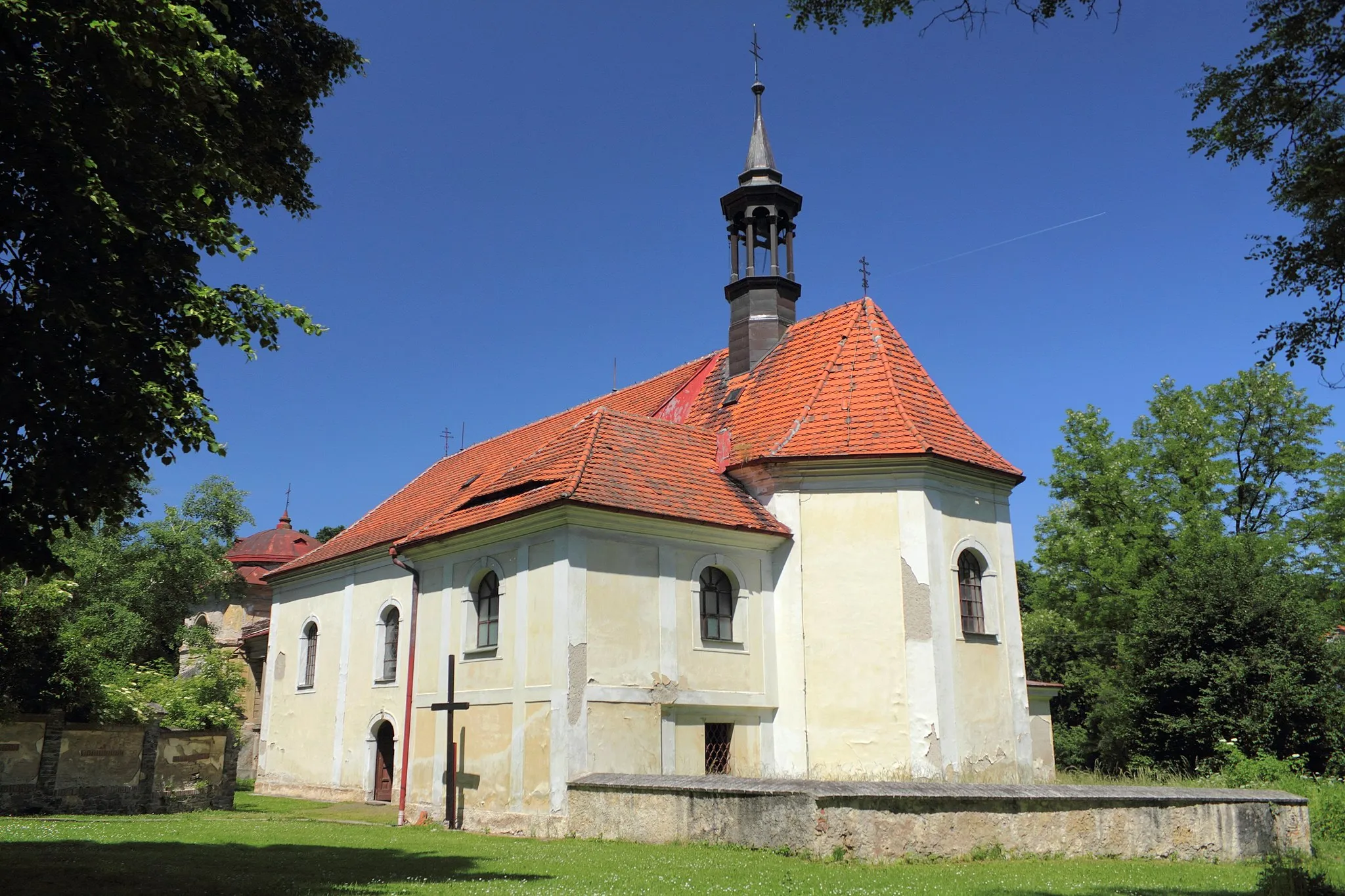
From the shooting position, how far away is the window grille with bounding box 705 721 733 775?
16906mm

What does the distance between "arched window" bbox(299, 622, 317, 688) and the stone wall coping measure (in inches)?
532

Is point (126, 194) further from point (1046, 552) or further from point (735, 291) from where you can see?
point (1046, 552)

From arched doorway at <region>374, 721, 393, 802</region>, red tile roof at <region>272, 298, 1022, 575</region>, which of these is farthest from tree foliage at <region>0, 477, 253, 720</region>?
red tile roof at <region>272, 298, 1022, 575</region>

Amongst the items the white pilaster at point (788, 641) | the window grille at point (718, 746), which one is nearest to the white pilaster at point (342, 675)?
the window grille at point (718, 746)

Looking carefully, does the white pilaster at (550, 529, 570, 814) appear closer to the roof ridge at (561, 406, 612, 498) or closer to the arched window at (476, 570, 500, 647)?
the roof ridge at (561, 406, 612, 498)

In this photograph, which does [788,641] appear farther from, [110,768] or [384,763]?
[110,768]

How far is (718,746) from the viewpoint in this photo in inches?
671

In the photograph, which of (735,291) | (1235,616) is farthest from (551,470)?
(1235,616)

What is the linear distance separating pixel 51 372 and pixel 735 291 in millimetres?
16451

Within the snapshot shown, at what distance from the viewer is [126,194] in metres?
7.86

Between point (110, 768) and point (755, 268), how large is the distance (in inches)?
631

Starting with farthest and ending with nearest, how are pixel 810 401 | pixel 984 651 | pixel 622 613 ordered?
pixel 810 401 < pixel 984 651 < pixel 622 613

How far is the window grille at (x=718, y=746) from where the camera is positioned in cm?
1691

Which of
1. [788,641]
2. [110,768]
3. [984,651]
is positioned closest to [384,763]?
[110,768]
